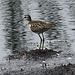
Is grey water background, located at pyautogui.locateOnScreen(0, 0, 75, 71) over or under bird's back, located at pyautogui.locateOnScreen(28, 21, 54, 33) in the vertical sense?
under

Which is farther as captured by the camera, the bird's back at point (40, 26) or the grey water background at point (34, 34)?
the bird's back at point (40, 26)

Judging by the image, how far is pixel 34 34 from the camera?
15.9 m

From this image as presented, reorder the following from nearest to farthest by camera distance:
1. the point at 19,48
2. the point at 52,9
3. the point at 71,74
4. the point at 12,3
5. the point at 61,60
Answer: the point at 71,74 → the point at 61,60 → the point at 19,48 → the point at 52,9 → the point at 12,3

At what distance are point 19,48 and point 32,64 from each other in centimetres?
334

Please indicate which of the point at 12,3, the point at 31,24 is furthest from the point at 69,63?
the point at 12,3

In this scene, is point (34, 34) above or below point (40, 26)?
below

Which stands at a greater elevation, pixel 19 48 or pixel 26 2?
pixel 19 48

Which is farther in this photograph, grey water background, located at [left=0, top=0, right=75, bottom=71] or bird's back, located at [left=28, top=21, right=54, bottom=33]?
bird's back, located at [left=28, top=21, right=54, bottom=33]

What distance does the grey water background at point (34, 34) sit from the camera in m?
11.0

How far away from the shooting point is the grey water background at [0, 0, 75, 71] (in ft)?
36.2

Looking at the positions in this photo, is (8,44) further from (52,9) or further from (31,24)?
(52,9)

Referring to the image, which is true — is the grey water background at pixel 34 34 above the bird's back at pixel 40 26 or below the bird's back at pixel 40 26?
below

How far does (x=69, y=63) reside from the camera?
10.0m

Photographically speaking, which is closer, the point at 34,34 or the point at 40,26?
the point at 40,26
